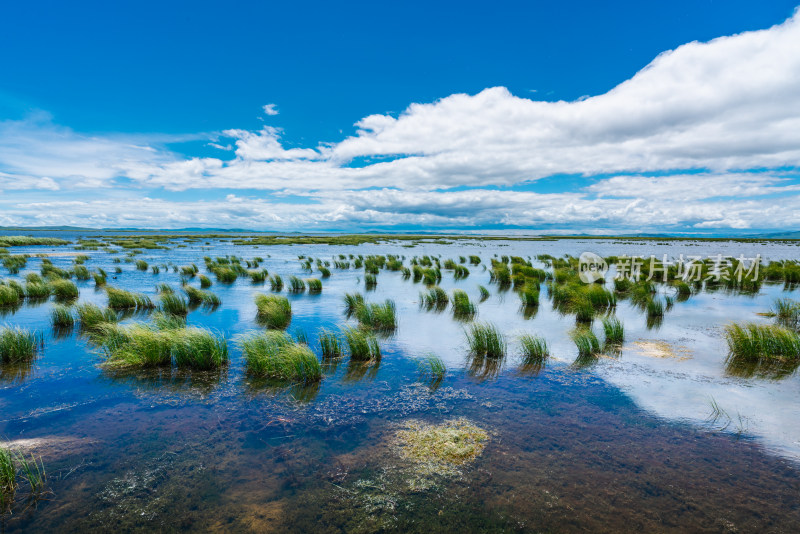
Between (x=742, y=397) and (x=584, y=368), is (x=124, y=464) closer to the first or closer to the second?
(x=584, y=368)

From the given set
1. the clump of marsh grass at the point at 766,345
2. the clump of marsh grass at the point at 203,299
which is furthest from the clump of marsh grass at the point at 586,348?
the clump of marsh grass at the point at 203,299

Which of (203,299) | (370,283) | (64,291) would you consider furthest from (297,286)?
(64,291)

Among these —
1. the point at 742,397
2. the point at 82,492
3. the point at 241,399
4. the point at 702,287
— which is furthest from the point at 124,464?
the point at 702,287

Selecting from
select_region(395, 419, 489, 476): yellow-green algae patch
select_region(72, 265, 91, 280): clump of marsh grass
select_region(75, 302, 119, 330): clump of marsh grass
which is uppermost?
select_region(72, 265, 91, 280): clump of marsh grass

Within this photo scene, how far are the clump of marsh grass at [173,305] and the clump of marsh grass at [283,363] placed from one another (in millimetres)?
9588

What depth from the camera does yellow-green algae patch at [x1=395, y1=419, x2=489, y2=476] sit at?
6598 mm

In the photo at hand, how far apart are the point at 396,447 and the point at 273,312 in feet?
33.2

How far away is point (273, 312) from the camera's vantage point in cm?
1584

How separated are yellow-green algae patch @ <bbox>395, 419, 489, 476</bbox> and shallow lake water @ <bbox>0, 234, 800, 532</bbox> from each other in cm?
15

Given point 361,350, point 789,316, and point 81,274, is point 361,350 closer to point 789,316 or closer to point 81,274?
point 789,316

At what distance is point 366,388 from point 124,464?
4.82m

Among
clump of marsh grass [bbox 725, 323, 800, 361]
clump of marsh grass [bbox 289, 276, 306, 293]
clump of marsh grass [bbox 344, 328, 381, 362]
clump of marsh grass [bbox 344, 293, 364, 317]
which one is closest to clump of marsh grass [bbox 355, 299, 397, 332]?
clump of marsh grass [bbox 344, 293, 364, 317]

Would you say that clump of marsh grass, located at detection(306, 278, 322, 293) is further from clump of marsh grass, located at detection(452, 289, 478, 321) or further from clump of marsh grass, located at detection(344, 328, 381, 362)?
clump of marsh grass, located at detection(344, 328, 381, 362)

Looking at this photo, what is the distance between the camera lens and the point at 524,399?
9.08 meters
